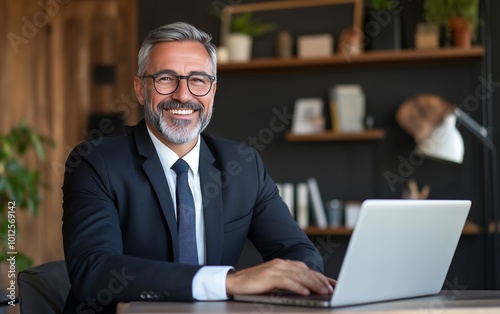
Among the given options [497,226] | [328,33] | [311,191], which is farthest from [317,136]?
[497,226]

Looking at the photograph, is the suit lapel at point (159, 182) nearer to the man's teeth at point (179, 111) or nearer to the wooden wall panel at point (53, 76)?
the man's teeth at point (179, 111)

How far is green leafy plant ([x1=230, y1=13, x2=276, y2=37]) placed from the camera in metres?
5.12

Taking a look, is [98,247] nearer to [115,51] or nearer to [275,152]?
[275,152]

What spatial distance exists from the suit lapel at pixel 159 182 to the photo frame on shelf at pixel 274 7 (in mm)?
3091

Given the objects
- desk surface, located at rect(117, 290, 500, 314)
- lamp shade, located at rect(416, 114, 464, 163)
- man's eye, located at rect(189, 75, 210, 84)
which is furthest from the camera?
lamp shade, located at rect(416, 114, 464, 163)

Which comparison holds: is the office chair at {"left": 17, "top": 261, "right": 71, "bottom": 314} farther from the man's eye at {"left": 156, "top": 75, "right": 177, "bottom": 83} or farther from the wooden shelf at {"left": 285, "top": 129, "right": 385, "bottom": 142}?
the wooden shelf at {"left": 285, "top": 129, "right": 385, "bottom": 142}

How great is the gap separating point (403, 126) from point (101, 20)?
90.0 inches

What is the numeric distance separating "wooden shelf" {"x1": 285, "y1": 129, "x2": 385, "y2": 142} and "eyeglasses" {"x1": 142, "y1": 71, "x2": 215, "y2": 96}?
9.05 feet

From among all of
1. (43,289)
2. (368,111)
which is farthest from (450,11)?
(43,289)

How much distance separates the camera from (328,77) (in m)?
5.07

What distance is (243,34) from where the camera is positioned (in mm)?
5121

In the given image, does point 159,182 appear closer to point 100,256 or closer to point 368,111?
point 100,256

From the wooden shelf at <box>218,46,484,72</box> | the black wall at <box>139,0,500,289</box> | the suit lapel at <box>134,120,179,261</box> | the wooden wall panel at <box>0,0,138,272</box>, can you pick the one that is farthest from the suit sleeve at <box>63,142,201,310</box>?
the wooden wall panel at <box>0,0,138,272</box>

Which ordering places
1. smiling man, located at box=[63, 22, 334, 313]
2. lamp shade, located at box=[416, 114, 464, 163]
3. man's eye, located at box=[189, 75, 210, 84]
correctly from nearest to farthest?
smiling man, located at box=[63, 22, 334, 313]
man's eye, located at box=[189, 75, 210, 84]
lamp shade, located at box=[416, 114, 464, 163]
